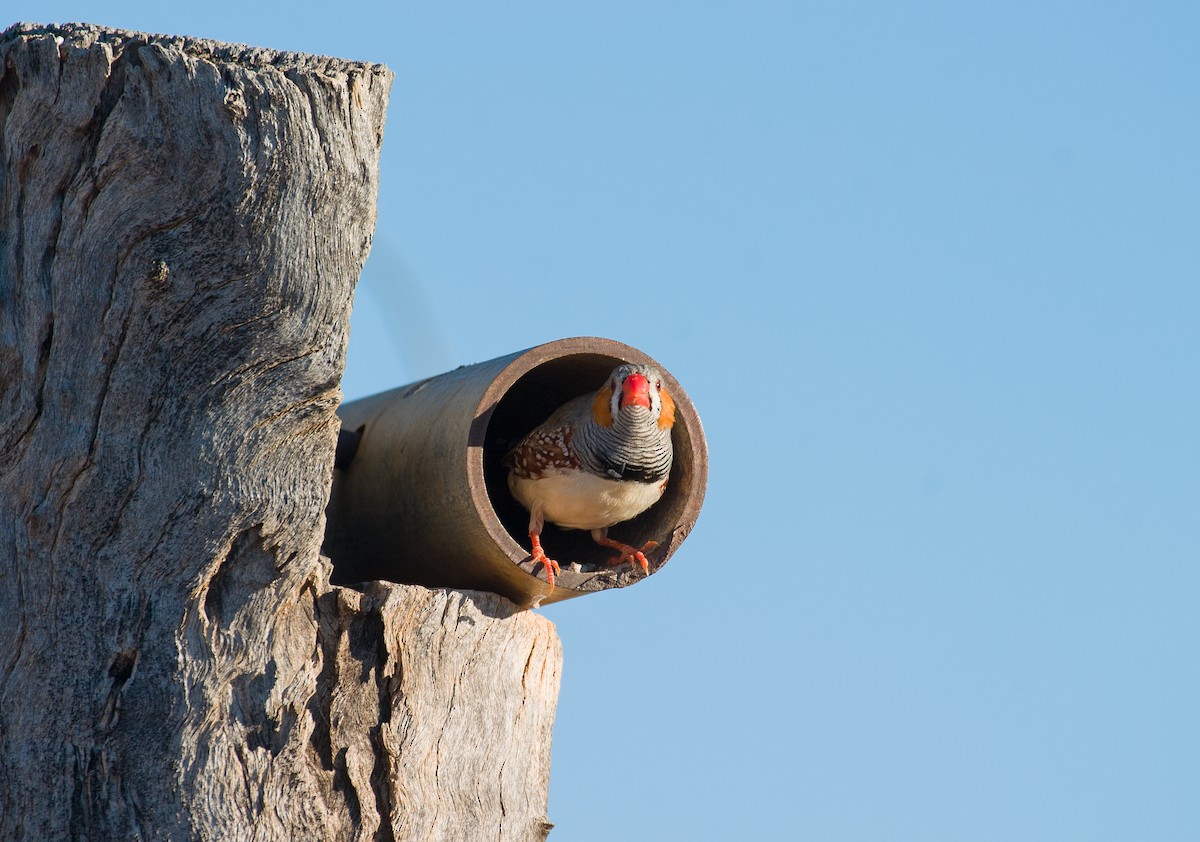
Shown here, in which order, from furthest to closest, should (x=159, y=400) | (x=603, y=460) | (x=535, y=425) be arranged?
(x=535, y=425) → (x=603, y=460) → (x=159, y=400)

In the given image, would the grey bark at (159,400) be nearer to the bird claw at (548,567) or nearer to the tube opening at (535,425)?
the bird claw at (548,567)

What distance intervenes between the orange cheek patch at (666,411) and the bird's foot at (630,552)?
1.48ft

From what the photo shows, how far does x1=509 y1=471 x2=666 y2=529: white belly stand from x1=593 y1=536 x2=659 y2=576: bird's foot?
0.08m

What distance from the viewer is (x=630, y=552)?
A: 5.32m

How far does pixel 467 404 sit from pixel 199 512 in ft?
4.34

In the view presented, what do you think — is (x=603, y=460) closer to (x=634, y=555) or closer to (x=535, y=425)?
(x=634, y=555)

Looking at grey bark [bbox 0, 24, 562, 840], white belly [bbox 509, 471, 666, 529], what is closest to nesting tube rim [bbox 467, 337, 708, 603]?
white belly [bbox 509, 471, 666, 529]

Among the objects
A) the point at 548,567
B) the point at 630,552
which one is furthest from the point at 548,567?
the point at 630,552

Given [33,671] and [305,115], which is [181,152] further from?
[33,671]

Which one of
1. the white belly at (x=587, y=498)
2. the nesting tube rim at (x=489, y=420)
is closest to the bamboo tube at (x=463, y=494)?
the nesting tube rim at (x=489, y=420)

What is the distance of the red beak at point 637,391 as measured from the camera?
5.23 m

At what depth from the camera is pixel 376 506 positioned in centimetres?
A: 558

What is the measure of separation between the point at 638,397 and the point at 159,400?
6.36ft

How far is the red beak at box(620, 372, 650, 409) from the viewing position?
523 centimetres
